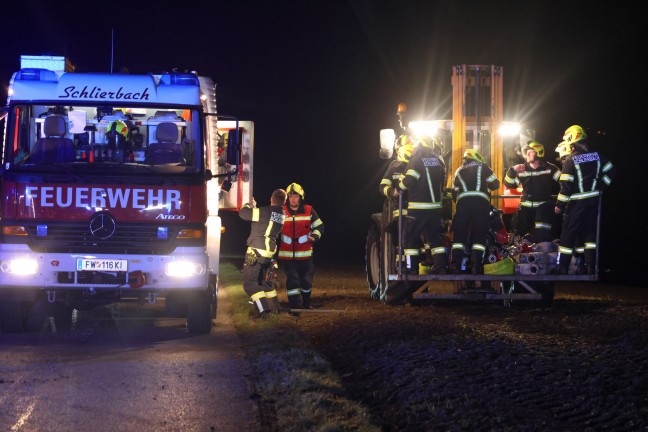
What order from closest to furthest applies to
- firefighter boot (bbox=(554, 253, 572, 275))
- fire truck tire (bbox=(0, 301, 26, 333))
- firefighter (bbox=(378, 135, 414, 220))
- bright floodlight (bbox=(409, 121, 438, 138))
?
fire truck tire (bbox=(0, 301, 26, 333)) → firefighter boot (bbox=(554, 253, 572, 275)) → firefighter (bbox=(378, 135, 414, 220)) → bright floodlight (bbox=(409, 121, 438, 138))

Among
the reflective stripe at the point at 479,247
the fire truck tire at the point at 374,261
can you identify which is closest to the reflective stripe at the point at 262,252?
the fire truck tire at the point at 374,261

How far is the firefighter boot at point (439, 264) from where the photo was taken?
1254 cm

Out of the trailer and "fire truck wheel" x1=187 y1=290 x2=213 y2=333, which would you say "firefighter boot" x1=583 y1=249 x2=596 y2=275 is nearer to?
the trailer

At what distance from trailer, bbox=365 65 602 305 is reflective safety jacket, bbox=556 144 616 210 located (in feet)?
2.33

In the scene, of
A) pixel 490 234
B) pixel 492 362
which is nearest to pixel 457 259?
pixel 490 234

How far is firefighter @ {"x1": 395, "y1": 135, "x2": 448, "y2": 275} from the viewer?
1266cm

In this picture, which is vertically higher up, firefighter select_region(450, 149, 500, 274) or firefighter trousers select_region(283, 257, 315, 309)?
firefighter select_region(450, 149, 500, 274)

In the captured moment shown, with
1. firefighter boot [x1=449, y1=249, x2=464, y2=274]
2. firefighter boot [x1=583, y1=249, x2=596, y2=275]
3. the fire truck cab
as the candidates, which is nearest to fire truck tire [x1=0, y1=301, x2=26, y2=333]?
the fire truck cab

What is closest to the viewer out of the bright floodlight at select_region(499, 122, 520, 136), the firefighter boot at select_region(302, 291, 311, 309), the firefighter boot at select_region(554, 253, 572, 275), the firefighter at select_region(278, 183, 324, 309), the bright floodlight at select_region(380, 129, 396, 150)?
the firefighter boot at select_region(554, 253, 572, 275)

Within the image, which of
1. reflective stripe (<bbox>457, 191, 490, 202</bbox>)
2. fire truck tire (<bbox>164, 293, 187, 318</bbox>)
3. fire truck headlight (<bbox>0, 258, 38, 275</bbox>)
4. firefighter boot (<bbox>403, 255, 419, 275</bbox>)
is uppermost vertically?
reflective stripe (<bbox>457, 191, 490, 202</bbox>)

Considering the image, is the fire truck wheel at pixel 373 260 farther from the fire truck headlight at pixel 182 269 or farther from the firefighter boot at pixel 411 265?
the fire truck headlight at pixel 182 269

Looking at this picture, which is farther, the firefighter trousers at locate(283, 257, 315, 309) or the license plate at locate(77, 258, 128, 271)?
the firefighter trousers at locate(283, 257, 315, 309)

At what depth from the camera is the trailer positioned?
12555mm

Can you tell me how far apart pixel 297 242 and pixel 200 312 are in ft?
8.66
